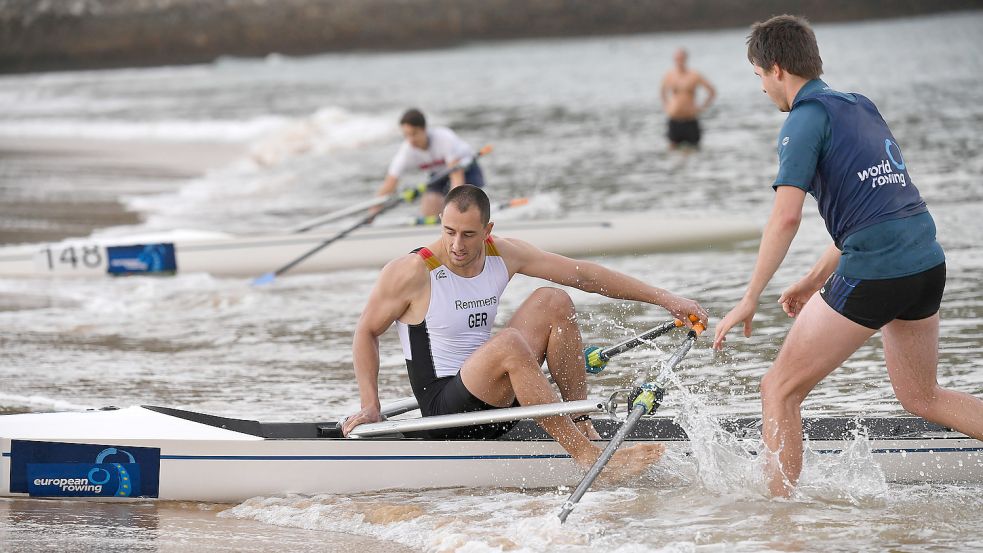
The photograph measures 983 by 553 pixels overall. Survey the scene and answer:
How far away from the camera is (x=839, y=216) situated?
149 inches

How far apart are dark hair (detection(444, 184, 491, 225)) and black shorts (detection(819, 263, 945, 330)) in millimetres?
1289

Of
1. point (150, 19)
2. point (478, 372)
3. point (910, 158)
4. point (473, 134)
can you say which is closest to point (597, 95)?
point (473, 134)

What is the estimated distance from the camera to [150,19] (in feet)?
196

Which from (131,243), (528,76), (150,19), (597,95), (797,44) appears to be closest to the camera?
(797,44)

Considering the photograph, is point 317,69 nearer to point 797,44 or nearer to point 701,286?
point 701,286

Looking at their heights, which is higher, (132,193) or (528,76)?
(528,76)

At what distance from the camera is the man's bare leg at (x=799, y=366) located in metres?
3.79

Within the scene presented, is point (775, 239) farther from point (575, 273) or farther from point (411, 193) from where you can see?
point (411, 193)

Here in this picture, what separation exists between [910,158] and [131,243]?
947cm

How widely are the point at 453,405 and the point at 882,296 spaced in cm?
164

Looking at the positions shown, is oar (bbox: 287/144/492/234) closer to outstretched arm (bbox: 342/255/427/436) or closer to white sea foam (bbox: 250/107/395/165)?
outstretched arm (bbox: 342/255/427/436)

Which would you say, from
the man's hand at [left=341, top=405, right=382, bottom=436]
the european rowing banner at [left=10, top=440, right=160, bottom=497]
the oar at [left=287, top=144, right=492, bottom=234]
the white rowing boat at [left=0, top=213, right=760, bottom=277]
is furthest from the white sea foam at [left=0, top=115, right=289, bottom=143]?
the man's hand at [left=341, top=405, right=382, bottom=436]

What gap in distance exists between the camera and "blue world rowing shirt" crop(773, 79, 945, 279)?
3707 millimetres

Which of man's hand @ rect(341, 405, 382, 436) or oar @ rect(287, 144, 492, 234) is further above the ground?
oar @ rect(287, 144, 492, 234)
